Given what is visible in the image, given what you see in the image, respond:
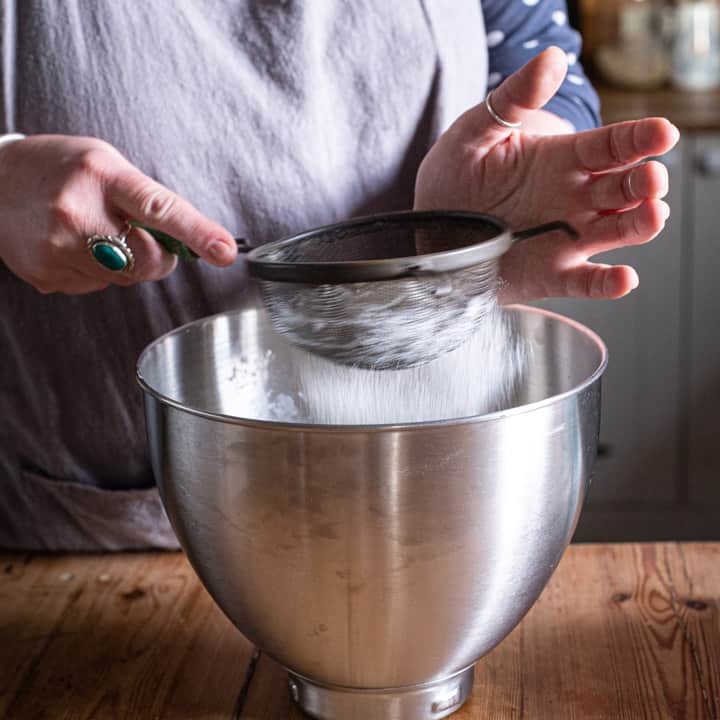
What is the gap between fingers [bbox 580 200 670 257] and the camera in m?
0.75

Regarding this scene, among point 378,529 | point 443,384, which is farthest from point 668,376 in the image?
point 378,529

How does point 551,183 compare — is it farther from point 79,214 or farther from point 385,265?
point 79,214

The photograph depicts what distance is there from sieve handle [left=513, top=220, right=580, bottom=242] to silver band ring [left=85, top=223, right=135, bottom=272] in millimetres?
281

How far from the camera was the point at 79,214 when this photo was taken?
77 cm

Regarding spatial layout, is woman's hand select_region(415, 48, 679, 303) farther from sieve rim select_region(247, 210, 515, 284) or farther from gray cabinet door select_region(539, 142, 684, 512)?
gray cabinet door select_region(539, 142, 684, 512)

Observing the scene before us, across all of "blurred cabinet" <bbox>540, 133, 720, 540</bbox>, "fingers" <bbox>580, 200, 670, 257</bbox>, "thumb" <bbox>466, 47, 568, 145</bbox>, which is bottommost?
"blurred cabinet" <bbox>540, 133, 720, 540</bbox>

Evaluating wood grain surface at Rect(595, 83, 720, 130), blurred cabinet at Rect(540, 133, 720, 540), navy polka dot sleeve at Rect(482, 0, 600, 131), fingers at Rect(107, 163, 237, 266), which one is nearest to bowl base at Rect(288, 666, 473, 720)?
fingers at Rect(107, 163, 237, 266)

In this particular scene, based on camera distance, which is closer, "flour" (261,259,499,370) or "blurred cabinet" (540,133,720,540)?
"flour" (261,259,499,370)

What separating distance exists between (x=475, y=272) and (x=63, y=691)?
0.42 meters

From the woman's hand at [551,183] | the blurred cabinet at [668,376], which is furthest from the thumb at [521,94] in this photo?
the blurred cabinet at [668,376]

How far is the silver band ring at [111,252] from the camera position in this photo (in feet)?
2.55

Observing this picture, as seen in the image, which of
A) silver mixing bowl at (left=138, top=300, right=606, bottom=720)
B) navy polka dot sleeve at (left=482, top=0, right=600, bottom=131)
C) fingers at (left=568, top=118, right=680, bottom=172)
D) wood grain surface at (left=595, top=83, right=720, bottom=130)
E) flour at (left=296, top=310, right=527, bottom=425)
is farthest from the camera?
wood grain surface at (left=595, top=83, right=720, bottom=130)

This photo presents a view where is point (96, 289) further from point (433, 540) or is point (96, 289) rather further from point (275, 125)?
point (433, 540)

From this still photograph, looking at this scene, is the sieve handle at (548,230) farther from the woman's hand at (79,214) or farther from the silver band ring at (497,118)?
the woman's hand at (79,214)
